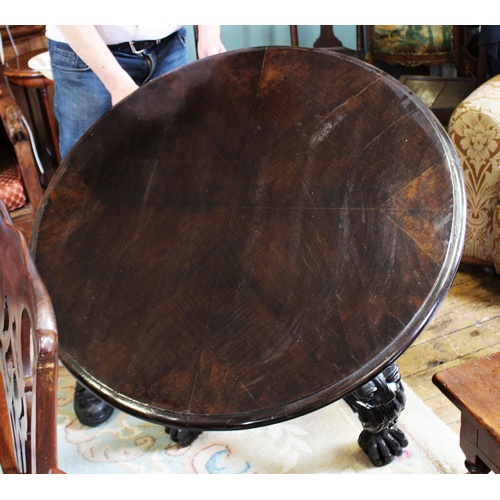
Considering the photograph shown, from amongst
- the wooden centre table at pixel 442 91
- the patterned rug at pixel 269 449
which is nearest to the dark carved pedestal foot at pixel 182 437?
the patterned rug at pixel 269 449

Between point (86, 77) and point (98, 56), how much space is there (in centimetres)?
17

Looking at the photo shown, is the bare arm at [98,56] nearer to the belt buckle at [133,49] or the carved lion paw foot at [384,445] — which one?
the belt buckle at [133,49]

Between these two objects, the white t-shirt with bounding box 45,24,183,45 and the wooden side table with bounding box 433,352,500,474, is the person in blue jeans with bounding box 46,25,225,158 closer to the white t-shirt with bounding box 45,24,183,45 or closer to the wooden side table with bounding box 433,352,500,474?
the white t-shirt with bounding box 45,24,183,45

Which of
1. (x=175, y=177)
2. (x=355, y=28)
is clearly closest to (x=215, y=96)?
(x=175, y=177)

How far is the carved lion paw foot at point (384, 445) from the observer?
158cm

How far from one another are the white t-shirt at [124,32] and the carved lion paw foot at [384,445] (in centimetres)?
107

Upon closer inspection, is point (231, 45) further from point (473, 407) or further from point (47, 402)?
point (47, 402)

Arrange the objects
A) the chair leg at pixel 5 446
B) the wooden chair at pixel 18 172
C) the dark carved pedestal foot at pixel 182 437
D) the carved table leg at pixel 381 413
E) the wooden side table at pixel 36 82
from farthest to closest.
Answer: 1. the wooden side table at pixel 36 82
2. the wooden chair at pixel 18 172
3. the dark carved pedestal foot at pixel 182 437
4. the carved table leg at pixel 381 413
5. the chair leg at pixel 5 446

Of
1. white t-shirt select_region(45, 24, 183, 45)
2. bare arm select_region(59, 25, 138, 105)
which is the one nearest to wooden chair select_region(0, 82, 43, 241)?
white t-shirt select_region(45, 24, 183, 45)

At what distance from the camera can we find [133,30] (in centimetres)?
157

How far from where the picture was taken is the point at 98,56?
4.80 ft

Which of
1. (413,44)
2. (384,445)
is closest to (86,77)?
(384,445)

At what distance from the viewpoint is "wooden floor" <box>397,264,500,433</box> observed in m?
1.81
